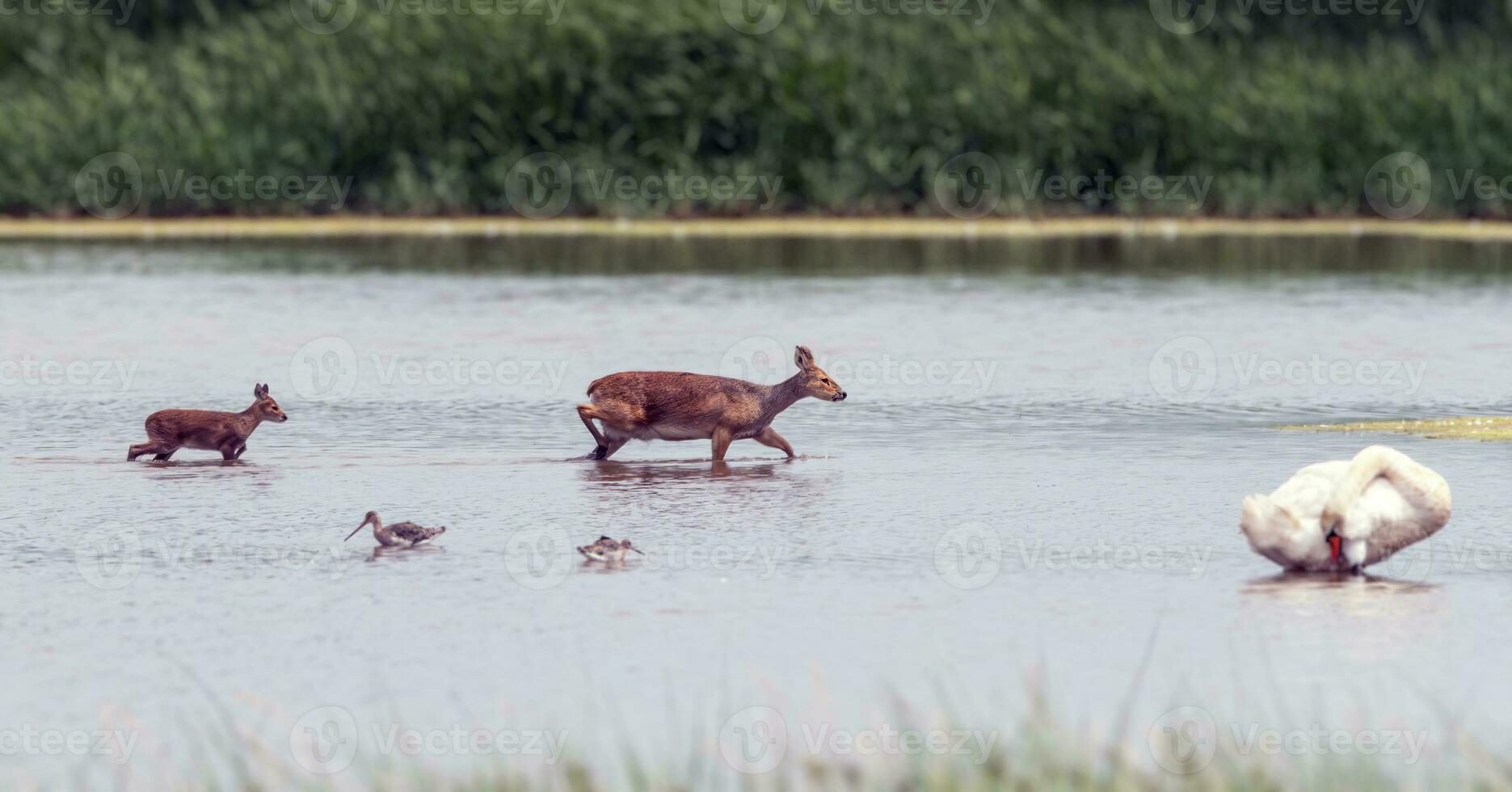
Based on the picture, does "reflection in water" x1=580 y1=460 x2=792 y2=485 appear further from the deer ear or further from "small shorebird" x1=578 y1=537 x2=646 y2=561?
"small shorebird" x1=578 y1=537 x2=646 y2=561

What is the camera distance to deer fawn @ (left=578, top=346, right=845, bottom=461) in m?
12.8

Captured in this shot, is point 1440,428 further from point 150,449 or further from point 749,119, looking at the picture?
point 749,119

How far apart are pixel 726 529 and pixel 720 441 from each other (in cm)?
195

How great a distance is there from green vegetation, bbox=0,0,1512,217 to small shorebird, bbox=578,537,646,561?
19573mm

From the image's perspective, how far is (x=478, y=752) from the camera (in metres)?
7.45

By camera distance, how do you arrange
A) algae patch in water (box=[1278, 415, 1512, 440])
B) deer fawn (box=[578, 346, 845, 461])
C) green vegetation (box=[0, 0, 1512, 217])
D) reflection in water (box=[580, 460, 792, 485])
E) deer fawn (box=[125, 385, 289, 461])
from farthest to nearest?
green vegetation (box=[0, 0, 1512, 217]) < algae patch in water (box=[1278, 415, 1512, 440]) < deer fawn (box=[125, 385, 289, 461]) < deer fawn (box=[578, 346, 845, 461]) < reflection in water (box=[580, 460, 792, 485])

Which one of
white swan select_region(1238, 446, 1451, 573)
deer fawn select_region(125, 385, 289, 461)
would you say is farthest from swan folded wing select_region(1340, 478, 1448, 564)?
deer fawn select_region(125, 385, 289, 461)

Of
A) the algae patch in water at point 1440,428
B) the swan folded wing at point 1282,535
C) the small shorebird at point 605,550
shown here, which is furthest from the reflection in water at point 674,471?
the swan folded wing at point 1282,535

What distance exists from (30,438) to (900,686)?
7335 millimetres

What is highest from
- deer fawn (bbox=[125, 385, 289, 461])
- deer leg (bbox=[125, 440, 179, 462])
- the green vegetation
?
the green vegetation

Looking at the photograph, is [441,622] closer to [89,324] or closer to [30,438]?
[30,438]

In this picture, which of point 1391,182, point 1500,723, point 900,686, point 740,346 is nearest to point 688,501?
point 900,686

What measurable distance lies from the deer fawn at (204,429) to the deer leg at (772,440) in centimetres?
228

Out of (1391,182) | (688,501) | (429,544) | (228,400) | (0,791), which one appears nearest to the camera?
(0,791)
